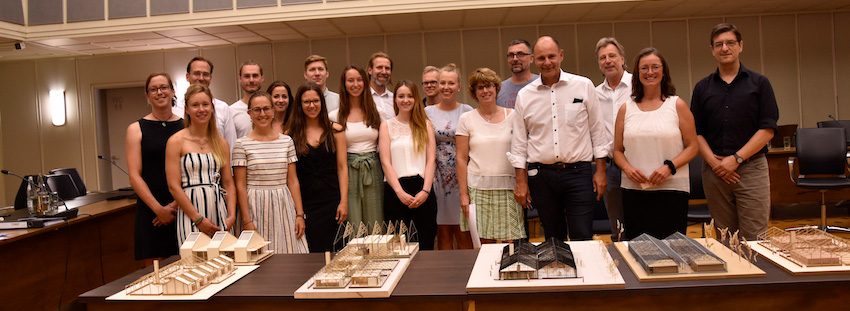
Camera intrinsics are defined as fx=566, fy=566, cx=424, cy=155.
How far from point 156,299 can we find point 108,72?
8.79m

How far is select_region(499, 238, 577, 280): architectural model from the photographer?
1.74 metres

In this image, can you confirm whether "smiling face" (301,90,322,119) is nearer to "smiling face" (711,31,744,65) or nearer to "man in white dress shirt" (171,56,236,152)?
"man in white dress shirt" (171,56,236,152)

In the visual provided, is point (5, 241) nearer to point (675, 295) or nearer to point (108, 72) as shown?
point (675, 295)

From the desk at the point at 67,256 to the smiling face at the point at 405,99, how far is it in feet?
7.33

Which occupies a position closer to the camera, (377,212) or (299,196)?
(299,196)

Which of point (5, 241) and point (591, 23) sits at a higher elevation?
point (591, 23)

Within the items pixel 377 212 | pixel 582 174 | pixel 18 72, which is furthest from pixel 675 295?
pixel 18 72

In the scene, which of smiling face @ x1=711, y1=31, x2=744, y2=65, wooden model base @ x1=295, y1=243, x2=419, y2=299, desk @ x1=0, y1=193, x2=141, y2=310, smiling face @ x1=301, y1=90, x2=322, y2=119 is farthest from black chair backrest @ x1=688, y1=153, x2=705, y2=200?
desk @ x1=0, y1=193, x2=141, y2=310

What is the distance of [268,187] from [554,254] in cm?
183

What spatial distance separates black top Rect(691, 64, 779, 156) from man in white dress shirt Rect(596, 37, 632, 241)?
1.73 feet

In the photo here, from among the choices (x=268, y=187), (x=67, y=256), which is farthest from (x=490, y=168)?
(x=67, y=256)

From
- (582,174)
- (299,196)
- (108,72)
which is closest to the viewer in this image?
(582,174)

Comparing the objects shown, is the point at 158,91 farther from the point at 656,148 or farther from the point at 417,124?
the point at 656,148

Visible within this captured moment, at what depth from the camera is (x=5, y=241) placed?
305 centimetres
